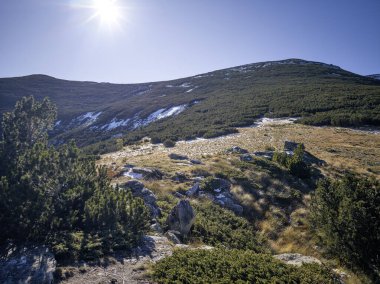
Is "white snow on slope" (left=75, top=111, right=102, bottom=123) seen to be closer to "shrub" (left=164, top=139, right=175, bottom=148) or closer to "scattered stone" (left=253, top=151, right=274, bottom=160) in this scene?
"shrub" (left=164, top=139, right=175, bottom=148)

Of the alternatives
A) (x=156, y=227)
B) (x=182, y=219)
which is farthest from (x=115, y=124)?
(x=182, y=219)

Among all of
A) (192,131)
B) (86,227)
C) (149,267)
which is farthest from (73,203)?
(192,131)

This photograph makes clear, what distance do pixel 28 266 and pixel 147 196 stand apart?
7154 millimetres

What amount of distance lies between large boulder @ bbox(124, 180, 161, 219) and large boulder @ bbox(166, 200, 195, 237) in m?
0.98

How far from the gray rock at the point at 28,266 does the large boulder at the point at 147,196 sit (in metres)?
5.11

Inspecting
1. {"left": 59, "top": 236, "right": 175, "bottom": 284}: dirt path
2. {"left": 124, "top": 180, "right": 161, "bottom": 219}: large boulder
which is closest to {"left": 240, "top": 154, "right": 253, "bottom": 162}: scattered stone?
{"left": 124, "top": 180, "right": 161, "bottom": 219}: large boulder

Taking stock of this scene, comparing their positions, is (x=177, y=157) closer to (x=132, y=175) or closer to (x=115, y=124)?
(x=132, y=175)

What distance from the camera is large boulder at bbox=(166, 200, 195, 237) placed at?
36.3 feet

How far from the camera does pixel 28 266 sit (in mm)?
6793

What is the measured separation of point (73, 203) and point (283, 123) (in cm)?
3580

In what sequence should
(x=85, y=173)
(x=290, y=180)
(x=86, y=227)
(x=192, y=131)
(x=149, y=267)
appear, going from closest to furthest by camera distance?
(x=149, y=267) < (x=86, y=227) < (x=85, y=173) < (x=290, y=180) < (x=192, y=131)

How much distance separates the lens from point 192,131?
3969 centimetres

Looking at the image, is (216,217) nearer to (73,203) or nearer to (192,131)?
(73,203)

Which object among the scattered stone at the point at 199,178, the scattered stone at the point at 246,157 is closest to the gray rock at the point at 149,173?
the scattered stone at the point at 199,178
